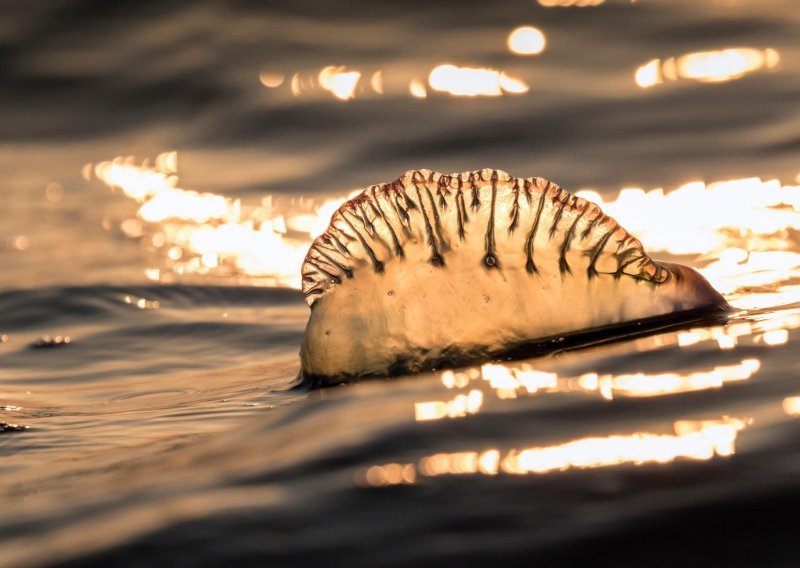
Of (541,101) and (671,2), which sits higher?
(671,2)

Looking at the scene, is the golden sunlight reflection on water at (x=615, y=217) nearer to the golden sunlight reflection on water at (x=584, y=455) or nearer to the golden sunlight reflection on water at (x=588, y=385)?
the golden sunlight reflection on water at (x=588, y=385)

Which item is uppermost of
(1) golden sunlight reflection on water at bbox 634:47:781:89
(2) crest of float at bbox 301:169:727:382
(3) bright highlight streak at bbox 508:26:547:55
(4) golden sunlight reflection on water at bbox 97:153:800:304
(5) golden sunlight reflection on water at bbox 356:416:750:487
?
(3) bright highlight streak at bbox 508:26:547:55

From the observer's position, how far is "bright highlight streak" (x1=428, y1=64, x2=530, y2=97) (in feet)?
24.3

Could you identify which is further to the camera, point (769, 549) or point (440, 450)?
point (440, 450)

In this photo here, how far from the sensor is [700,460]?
2.20 metres

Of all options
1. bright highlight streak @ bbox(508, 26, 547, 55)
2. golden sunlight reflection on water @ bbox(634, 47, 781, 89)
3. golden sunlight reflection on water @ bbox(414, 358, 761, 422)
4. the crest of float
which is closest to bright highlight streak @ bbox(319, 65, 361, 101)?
bright highlight streak @ bbox(508, 26, 547, 55)

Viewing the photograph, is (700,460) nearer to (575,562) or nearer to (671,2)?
(575,562)

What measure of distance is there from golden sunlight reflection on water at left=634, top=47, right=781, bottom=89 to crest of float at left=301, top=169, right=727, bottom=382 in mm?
3955

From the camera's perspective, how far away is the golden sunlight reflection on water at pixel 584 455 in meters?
2.25

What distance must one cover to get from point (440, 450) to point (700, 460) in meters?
0.52

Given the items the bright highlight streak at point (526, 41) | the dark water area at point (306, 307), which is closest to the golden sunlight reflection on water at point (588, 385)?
the dark water area at point (306, 307)

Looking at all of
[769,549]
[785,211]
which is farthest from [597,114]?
[769,549]

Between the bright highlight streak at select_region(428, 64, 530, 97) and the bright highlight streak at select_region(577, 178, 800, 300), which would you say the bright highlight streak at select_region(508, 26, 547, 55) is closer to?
the bright highlight streak at select_region(428, 64, 530, 97)

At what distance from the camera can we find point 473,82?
24.6ft
